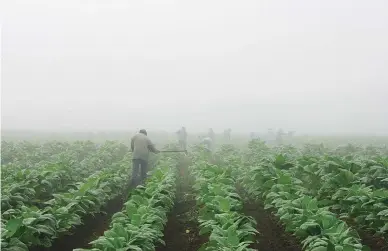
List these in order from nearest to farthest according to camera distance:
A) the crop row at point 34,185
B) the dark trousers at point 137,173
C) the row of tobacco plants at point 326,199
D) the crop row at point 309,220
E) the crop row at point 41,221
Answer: the crop row at point 309,220 < the row of tobacco plants at point 326,199 < the crop row at point 41,221 < the crop row at point 34,185 < the dark trousers at point 137,173

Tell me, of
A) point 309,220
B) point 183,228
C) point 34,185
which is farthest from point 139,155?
point 309,220

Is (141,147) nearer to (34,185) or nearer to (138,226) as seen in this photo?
(34,185)

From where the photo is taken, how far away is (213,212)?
638 cm

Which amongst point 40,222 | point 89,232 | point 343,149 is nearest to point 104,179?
point 89,232

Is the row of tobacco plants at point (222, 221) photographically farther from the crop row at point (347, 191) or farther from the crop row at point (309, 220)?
the crop row at point (347, 191)

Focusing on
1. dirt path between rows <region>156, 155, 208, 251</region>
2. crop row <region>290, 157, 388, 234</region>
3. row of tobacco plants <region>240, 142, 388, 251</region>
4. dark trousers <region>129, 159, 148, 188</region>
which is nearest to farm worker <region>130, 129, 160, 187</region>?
dark trousers <region>129, 159, 148, 188</region>

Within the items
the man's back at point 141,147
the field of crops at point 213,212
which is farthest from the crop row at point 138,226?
the man's back at point 141,147

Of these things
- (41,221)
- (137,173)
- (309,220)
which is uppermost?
(309,220)

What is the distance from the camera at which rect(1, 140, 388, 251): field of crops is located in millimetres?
5242

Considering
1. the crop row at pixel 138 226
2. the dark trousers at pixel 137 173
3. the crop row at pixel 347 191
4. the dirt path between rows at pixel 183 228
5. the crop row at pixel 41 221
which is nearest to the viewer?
the crop row at pixel 138 226

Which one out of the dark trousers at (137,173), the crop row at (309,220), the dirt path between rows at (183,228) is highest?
the crop row at (309,220)

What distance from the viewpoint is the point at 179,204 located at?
395 inches

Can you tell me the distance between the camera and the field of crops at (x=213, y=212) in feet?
17.2

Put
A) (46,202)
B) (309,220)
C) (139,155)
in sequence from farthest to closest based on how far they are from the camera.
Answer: (139,155), (46,202), (309,220)
